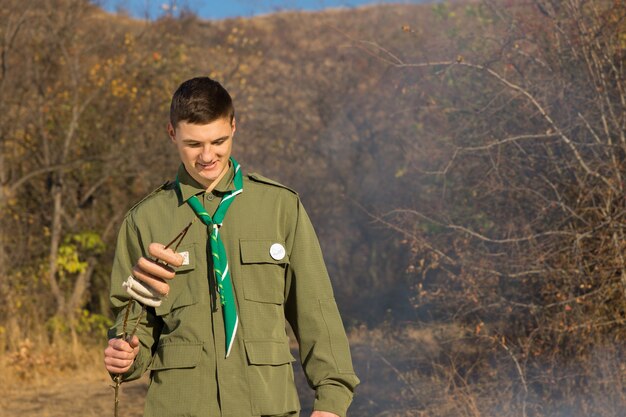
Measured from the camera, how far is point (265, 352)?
2689 millimetres

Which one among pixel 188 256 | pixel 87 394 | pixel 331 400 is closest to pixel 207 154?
pixel 188 256

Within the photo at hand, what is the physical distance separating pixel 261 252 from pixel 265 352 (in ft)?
0.86

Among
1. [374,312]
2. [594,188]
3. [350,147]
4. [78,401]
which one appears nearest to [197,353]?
[594,188]

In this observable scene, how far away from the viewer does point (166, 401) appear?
268 cm

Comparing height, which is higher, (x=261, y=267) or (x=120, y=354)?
(x=261, y=267)

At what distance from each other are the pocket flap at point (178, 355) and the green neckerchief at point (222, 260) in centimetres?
8

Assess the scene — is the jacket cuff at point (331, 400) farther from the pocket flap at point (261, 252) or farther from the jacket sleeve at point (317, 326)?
the pocket flap at point (261, 252)

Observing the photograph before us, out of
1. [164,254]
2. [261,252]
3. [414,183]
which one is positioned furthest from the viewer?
[414,183]

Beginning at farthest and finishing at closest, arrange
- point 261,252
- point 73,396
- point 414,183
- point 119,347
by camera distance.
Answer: point 414,183 < point 73,396 < point 261,252 < point 119,347

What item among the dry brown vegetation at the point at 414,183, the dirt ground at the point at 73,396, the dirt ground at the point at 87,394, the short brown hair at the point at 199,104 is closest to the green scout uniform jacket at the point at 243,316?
the short brown hair at the point at 199,104

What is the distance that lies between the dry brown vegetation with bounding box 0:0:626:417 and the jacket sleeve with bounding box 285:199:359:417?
431 cm

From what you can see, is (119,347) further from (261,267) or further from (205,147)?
(205,147)

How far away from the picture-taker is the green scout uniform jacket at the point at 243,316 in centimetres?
267

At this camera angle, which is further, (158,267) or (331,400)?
(331,400)
